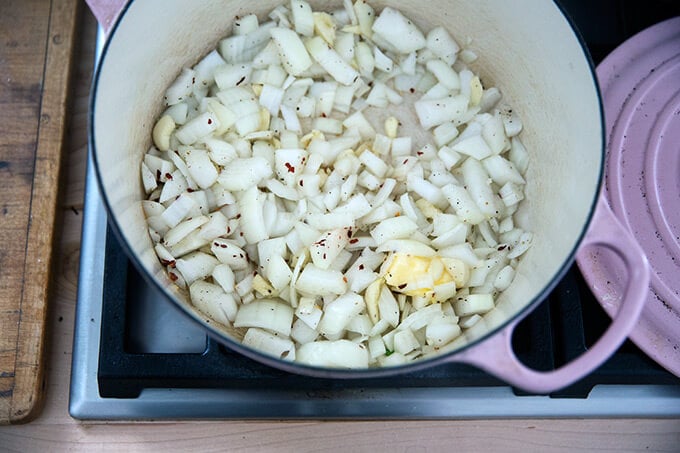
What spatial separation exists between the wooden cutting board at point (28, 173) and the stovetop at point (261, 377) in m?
0.05

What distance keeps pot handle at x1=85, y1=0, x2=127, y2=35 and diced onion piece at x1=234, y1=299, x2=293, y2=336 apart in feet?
1.06

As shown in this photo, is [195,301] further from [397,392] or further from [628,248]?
[628,248]

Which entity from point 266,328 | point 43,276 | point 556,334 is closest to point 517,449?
point 556,334

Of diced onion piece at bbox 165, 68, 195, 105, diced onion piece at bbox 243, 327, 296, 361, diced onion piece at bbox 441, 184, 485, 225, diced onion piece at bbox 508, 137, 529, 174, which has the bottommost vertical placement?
diced onion piece at bbox 243, 327, 296, 361

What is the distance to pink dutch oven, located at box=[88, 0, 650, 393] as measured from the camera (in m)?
0.61

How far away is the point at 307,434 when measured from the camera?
868 mm

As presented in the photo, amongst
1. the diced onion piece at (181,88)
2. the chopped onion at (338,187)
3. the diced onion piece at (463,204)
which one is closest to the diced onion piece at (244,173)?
the chopped onion at (338,187)

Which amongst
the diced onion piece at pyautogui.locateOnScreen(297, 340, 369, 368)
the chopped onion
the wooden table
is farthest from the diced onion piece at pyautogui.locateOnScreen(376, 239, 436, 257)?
the wooden table

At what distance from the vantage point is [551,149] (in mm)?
821

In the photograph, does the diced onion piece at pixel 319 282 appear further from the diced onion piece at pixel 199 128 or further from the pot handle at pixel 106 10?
the pot handle at pixel 106 10

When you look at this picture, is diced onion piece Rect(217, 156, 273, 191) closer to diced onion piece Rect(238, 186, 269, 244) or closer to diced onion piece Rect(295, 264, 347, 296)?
diced onion piece Rect(238, 186, 269, 244)

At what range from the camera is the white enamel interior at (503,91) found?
0.70 m

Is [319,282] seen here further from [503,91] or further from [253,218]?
[503,91]

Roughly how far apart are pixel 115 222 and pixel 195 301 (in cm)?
18
